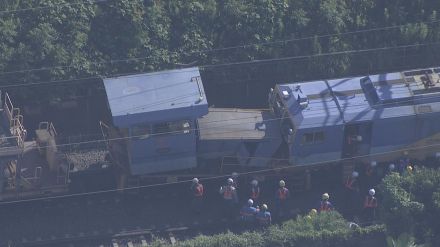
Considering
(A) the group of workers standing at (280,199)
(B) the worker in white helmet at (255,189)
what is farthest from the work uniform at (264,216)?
(B) the worker in white helmet at (255,189)

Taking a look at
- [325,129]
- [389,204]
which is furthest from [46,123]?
[389,204]

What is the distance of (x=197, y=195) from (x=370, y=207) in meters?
5.53

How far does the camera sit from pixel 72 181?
32.3 metres

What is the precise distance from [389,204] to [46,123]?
38.4 feet

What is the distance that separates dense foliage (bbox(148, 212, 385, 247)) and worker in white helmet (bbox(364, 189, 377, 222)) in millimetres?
1502

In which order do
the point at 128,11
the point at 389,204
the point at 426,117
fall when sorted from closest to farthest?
the point at 389,204, the point at 426,117, the point at 128,11

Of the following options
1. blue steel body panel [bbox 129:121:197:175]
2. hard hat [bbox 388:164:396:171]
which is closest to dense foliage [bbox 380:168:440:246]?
hard hat [bbox 388:164:396:171]

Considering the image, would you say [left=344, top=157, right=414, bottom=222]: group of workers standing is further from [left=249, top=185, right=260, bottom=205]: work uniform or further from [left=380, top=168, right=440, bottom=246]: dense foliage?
[left=249, top=185, right=260, bottom=205]: work uniform

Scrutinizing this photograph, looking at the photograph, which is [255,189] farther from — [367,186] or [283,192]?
[367,186]

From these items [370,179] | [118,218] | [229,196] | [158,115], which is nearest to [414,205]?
[370,179]

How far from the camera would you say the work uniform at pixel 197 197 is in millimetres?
31234

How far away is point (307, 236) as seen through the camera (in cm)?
2908

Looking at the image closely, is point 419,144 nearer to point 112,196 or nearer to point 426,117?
point 426,117

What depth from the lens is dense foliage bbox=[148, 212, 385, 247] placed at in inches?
1142
